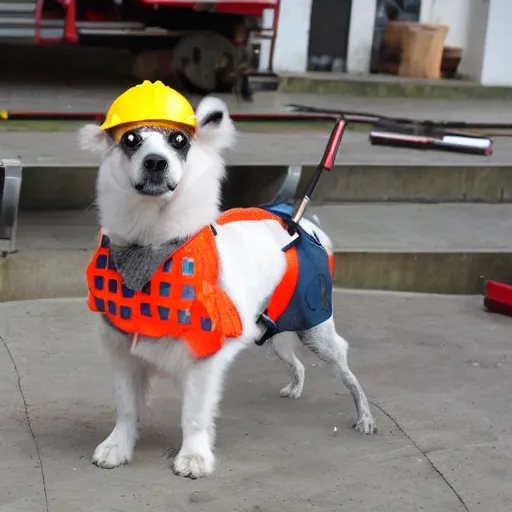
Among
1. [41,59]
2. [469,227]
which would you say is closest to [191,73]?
[41,59]

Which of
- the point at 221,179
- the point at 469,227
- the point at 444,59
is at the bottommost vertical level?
the point at 469,227

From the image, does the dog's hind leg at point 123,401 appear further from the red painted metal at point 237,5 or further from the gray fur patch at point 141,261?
the red painted metal at point 237,5

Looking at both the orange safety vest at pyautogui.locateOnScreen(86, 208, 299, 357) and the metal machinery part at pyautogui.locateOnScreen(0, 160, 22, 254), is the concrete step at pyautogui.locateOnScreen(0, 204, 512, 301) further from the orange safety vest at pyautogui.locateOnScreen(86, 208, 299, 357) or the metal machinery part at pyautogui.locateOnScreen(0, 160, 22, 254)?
the orange safety vest at pyautogui.locateOnScreen(86, 208, 299, 357)

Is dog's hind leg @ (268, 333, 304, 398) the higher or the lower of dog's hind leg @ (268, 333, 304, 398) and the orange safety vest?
the lower

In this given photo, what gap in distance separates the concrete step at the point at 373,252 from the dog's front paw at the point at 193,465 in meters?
2.23

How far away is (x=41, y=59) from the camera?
456 inches

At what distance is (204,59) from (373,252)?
4389mm

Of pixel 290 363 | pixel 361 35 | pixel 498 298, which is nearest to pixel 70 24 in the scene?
pixel 361 35

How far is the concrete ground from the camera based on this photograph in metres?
3.52

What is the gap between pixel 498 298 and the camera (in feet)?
19.0

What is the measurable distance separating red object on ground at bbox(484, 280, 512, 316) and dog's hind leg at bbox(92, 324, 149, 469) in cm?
267

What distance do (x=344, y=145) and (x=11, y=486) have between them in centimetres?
485

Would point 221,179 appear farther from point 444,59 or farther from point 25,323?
point 444,59

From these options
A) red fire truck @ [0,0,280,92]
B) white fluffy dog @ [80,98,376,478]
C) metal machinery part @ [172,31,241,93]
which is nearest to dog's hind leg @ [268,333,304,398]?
white fluffy dog @ [80,98,376,478]
